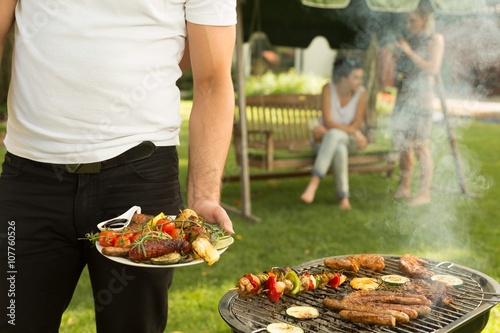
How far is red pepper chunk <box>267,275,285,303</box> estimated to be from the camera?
2617mm

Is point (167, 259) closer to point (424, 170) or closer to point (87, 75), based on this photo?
point (87, 75)

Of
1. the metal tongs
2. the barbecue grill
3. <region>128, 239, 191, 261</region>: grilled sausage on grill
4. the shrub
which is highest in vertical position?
the metal tongs

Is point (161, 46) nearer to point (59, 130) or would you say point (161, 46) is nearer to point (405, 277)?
point (59, 130)

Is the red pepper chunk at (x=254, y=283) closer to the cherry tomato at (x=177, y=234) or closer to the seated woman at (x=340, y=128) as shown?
the cherry tomato at (x=177, y=234)

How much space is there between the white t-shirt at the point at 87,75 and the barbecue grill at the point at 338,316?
750mm

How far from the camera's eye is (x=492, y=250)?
6301mm

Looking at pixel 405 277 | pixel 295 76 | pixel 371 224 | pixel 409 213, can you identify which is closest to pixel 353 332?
pixel 405 277

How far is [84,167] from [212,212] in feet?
1.61

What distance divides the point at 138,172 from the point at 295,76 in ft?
64.9

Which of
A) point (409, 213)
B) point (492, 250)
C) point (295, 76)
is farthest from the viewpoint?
point (295, 76)

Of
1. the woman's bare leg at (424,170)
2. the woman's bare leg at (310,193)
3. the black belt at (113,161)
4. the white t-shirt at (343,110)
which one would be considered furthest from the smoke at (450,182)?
the black belt at (113,161)

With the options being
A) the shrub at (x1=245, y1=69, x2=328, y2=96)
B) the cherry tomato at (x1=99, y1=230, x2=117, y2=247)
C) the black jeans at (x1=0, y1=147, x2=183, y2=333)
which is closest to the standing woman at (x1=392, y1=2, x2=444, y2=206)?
the black jeans at (x1=0, y1=147, x2=183, y2=333)

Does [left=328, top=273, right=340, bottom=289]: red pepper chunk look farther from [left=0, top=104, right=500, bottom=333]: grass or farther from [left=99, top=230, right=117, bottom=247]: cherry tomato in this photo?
[left=0, top=104, right=500, bottom=333]: grass

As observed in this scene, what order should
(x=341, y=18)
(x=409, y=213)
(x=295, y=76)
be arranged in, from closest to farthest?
1. (x=409, y=213)
2. (x=341, y=18)
3. (x=295, y=76)
